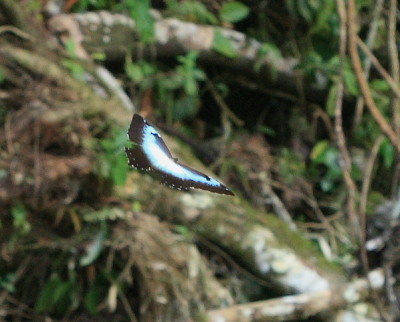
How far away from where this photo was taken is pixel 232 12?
135 inches

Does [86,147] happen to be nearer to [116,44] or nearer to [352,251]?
[116,44]

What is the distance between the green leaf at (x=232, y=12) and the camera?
3.43 m

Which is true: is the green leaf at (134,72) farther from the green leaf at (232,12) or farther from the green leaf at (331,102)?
the green leaf at (331,102)

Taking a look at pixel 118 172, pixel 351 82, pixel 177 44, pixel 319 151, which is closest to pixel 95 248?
pixel 118 172

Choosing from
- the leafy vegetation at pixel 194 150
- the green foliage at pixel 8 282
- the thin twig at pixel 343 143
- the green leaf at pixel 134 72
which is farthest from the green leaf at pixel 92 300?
the thin twig at pixel 343 143

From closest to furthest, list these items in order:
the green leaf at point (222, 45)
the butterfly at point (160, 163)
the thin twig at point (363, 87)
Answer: the butterfly at point (160, 163) → the thin twig at point (363, 87) → the green leaf at point (222, 45)

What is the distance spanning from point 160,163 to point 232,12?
3014 millimetres

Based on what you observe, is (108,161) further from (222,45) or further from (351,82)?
(351,82)

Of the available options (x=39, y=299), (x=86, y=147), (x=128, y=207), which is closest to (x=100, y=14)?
(x=86, y=147)

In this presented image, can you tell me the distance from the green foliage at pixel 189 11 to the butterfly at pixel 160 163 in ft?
9.31

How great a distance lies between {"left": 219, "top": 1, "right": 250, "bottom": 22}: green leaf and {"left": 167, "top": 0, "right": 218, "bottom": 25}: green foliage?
88 mm

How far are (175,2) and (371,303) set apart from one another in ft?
6.67

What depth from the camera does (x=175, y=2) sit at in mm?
3363

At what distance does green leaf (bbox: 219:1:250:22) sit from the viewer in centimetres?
343
